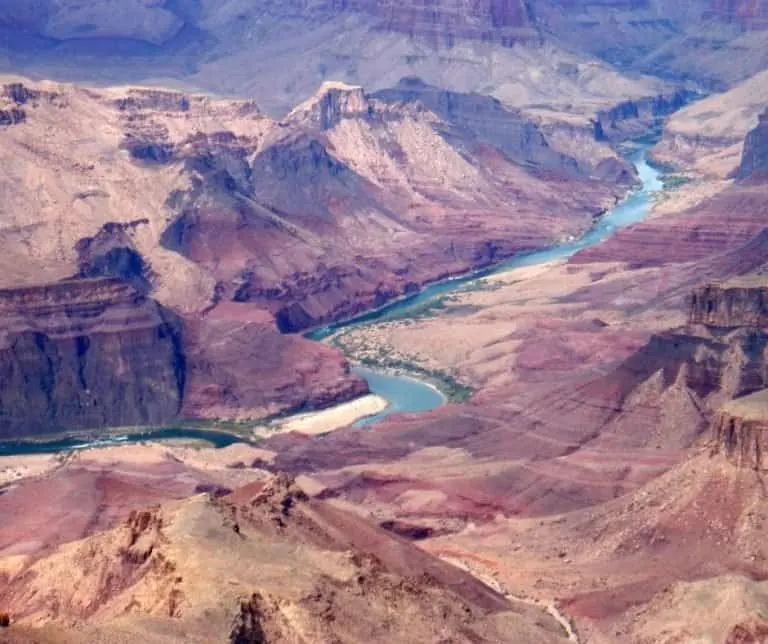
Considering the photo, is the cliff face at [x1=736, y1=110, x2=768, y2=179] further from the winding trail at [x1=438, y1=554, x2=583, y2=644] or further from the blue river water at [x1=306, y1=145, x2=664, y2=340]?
the winding trail at [x1=438, y1=554, x2=583, y2=644]

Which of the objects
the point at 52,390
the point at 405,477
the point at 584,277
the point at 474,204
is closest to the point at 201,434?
the point at 52,390

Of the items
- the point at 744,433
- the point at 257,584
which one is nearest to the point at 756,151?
the point at 744,433

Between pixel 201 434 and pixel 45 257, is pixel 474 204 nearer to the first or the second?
pixel 45 257

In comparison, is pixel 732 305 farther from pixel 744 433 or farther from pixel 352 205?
pixel 352 205

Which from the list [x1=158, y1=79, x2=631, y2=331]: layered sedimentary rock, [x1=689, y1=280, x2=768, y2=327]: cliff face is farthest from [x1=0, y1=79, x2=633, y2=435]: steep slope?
[x1=689, y1=280, x2=768, y2=327]: cliff face

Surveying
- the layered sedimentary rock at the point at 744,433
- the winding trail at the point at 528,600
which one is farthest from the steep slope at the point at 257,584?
the layered sedimentary rock at the point at 744,433

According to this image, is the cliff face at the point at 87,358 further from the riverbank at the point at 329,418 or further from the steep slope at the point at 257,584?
the steep slope at the point at 257,584
